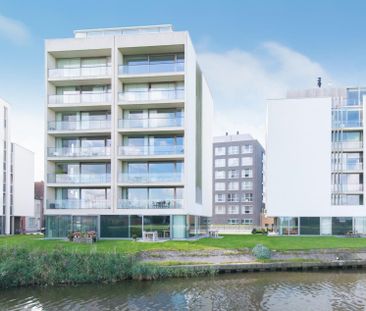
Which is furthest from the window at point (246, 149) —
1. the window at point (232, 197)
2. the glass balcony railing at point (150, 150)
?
the glass balcony railing at point (150, 150)

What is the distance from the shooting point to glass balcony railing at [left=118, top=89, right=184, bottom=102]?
138 ft

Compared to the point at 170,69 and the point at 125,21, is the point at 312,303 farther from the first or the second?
the point at 125,21

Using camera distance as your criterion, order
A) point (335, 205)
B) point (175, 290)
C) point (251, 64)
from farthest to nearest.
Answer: point (335, 205), point (251, 64), point (175, 290)

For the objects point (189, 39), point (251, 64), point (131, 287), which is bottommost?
point (131, 287)

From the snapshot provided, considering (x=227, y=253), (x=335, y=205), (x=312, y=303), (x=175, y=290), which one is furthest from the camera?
(x=335, y=205)

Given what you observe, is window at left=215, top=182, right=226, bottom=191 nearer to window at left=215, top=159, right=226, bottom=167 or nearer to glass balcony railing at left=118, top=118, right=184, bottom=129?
window at left=215, top=159, right=226, bottom=167

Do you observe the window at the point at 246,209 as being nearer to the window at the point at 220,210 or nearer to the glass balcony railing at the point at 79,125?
the window at the point at 220,210

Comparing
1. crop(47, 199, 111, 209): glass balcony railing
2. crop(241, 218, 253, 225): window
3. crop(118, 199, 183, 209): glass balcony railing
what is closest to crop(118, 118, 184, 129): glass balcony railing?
crop(118, 199, 183, 209): glass balcony railing

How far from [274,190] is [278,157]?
372 centimetres

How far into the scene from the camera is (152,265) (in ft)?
92.8

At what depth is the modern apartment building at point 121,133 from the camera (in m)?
41.6

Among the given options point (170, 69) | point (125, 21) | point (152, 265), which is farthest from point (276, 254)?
point (125, 21)

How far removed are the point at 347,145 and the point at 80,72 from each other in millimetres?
30139

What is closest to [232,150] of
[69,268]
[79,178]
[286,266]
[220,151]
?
[220,151]
